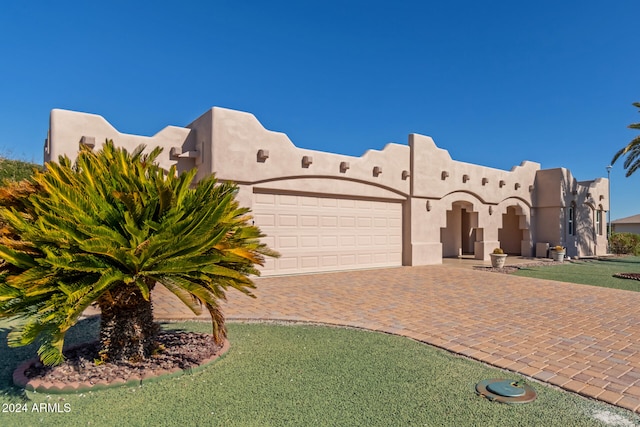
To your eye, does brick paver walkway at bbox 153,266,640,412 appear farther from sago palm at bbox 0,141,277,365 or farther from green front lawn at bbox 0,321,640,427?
sago palm at bbox 0,141,277,365

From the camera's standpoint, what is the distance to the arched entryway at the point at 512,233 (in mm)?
23919

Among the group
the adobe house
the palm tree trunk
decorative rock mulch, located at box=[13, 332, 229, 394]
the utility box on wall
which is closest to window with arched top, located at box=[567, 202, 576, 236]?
the adobe house

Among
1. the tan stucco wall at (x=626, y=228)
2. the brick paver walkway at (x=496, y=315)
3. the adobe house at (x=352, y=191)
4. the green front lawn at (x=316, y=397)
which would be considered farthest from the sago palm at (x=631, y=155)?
the tan stucco wall at (x=626, y=228)

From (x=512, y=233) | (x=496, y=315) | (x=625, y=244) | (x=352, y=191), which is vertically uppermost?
(x=352, y=191)

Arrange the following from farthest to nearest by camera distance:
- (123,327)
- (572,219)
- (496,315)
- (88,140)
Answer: (572,219) < (88,140) < (496,315) < (123,327)

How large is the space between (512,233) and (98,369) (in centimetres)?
2511

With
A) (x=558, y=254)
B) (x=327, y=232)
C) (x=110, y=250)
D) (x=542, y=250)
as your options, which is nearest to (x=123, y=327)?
(x=110, y=250)

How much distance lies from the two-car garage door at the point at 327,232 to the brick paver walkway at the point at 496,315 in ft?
3.75

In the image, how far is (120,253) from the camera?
12.9 feet

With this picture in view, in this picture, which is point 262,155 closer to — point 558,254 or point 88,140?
point 88,140

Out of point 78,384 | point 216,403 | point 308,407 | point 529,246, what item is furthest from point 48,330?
point 529,246

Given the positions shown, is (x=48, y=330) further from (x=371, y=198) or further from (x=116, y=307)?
(x=371, y=198)

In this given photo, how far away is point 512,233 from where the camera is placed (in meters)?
24.6

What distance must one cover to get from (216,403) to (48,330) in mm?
1792
